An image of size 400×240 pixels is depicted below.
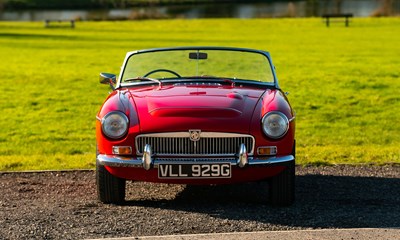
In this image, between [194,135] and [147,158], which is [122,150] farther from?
[194,135]

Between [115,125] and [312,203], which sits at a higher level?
[115,125]

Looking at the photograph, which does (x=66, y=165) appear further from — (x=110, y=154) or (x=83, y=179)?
(x=110, y=154)

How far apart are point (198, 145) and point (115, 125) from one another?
0.72m

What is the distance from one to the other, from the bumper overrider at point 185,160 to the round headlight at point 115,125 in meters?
0.19

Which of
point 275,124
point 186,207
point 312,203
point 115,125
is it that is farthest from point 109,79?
point 312,203

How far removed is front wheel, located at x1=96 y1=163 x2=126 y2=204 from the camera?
7.04 metres

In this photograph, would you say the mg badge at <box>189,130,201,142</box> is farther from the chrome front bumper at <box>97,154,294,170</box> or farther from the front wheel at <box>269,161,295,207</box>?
the front wheel at <box>269,161,295,207</box>

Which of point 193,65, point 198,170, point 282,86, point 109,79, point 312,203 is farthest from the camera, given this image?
point 282,86

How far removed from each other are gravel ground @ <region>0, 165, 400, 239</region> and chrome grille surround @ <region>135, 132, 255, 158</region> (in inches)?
18.2

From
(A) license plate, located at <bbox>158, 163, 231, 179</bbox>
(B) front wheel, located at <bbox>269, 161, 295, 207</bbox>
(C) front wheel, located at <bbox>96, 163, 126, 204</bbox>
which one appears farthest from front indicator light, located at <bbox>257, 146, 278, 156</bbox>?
(C) front wheel, located at <bbox>96, 163, 126, 204</bbox>

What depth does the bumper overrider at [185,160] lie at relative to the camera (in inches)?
265

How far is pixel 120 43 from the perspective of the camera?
121 ft

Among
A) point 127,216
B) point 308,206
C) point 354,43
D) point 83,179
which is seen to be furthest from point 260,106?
point 354,43

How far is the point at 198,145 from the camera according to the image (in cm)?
683
